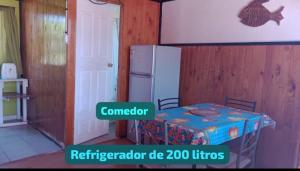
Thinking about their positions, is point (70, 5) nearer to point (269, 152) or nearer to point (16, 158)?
point (16, 158)

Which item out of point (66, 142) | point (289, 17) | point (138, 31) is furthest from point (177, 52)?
point (66, 142)

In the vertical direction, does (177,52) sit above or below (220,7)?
below

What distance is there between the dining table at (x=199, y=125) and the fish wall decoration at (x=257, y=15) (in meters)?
1.04

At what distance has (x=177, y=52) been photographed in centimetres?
338

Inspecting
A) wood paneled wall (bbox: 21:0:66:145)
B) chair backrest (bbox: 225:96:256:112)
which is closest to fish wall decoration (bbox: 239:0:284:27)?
chair backrest (bbox: 225:96:256:112)

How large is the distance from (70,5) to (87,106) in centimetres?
130

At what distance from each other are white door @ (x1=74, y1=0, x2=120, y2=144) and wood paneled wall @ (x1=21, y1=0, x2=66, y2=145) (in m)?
0.19

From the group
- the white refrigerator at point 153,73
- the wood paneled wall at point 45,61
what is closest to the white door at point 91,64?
the wood paneled wall at point 45,61

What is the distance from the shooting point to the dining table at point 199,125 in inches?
67.4

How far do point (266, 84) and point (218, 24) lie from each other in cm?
94

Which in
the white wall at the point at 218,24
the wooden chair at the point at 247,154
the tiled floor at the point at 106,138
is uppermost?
the white wall at the point at 218,24

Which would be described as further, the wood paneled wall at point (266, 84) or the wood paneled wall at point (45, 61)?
the wood paneled wall at point (45, 61)

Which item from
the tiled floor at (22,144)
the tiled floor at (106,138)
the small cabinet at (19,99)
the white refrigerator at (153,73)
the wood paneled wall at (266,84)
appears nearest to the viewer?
the wood paneled wall at (266,84)

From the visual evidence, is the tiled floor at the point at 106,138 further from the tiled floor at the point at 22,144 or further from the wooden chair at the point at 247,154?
the wooden chair at the point at 247,154
